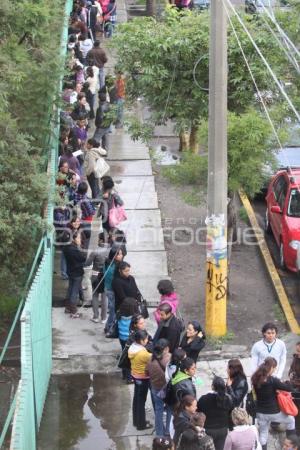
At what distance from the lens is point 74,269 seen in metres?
13.8

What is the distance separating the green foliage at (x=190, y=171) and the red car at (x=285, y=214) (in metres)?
1.33

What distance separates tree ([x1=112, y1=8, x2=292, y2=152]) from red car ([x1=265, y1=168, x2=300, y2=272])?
5.32ft

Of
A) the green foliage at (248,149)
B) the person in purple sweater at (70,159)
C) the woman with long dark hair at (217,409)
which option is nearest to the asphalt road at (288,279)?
the green foliage at (248,149)

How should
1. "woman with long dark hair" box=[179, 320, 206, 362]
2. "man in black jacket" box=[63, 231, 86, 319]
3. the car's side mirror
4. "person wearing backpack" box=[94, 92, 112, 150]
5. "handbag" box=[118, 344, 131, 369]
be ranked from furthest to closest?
"person wearing backpack" box=[94, 92, 112, 150] → the car's side mirror → "man in black jacket" box=[63, 231, 86, 319] → "handbag" box=[118, 344, 131, 369] → "woman with long dark hair" box=[179, 320, 206, 362]

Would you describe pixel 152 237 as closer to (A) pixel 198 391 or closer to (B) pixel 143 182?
(B) pixel 143 182

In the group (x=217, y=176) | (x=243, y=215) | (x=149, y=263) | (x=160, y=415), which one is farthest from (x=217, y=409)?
(x=243, y=215)

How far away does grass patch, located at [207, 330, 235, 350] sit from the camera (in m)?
13.4

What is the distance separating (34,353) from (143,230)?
20.9ft

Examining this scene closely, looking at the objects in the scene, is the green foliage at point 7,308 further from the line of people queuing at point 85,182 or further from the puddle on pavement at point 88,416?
the puddle on pavement at point 88,416

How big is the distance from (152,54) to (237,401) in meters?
7.06

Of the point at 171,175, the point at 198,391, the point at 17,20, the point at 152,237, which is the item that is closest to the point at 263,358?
the point at 198,391

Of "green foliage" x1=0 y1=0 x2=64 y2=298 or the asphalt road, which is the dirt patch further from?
"green foliage" x1=0 y1=0 x2=64 y2=298

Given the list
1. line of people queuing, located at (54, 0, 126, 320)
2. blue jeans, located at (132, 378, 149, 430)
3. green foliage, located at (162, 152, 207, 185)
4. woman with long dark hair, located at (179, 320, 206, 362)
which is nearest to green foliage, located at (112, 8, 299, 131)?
green foliage, located at (162, 152, 207, 185)

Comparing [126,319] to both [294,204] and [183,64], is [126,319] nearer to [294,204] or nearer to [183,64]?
[294,204]
